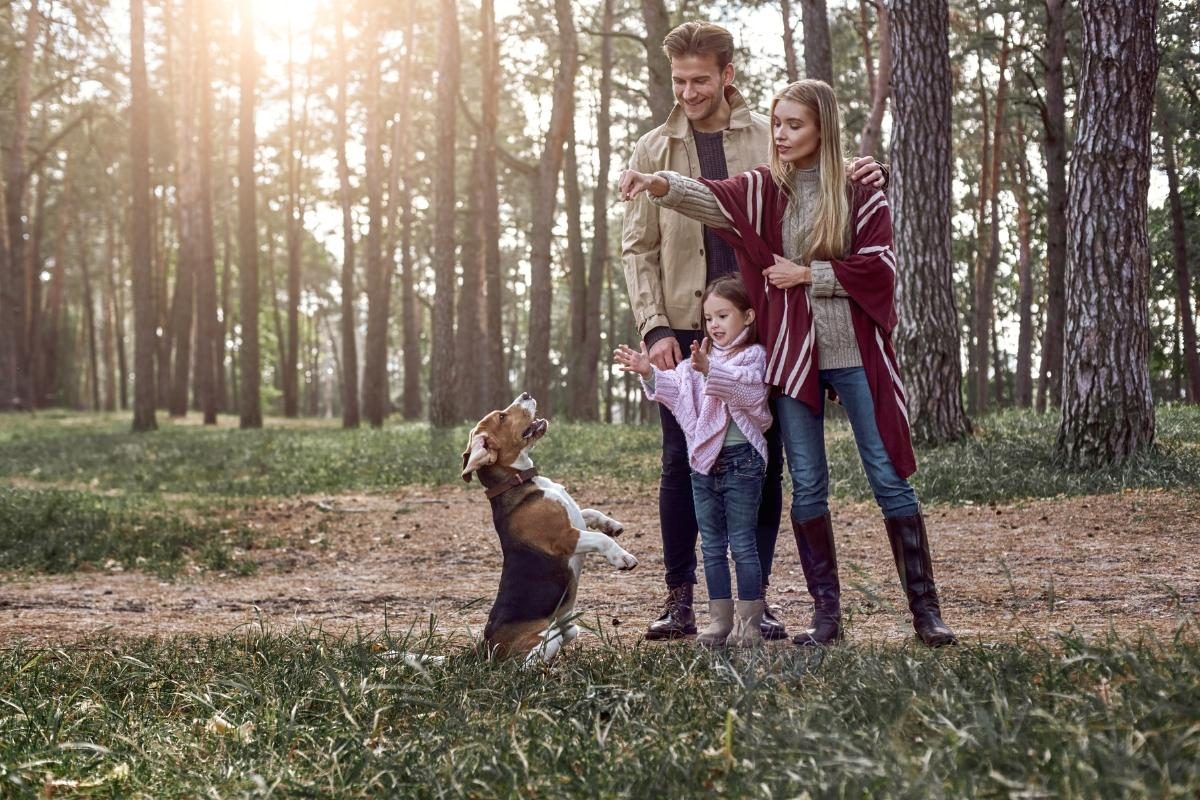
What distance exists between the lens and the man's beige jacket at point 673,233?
228 inches

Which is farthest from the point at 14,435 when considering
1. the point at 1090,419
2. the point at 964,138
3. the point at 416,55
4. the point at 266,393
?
the point at 266,393

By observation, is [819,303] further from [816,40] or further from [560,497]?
[816,40]

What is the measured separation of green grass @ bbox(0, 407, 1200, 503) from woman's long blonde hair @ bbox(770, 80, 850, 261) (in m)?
5.67

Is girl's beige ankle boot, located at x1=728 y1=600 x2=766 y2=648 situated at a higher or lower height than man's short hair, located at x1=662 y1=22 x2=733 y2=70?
lower

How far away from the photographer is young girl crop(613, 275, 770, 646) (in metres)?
5.25

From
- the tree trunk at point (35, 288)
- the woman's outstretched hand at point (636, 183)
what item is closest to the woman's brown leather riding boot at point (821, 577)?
the woman's outstretched hand at point (636, 183)

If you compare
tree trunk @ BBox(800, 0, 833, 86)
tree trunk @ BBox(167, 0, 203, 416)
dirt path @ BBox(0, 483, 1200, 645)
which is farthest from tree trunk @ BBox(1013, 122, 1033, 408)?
tree trunk @ BBox(167, 0, 203, 416)

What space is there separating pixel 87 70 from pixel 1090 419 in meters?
29.0

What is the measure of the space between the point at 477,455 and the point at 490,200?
21.8m

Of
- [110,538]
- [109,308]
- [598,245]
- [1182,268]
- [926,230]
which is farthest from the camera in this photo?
[109,308]

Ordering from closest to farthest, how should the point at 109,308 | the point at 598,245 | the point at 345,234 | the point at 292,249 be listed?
the point at 598,245 → the point at 345,234 → the point at 292,249 → the point at 109,308

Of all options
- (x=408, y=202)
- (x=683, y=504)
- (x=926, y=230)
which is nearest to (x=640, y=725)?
(x=683, y=504)

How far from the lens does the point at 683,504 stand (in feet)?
19.6

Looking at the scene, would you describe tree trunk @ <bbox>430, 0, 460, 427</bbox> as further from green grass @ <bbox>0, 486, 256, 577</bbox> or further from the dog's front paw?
the dog's front paw
